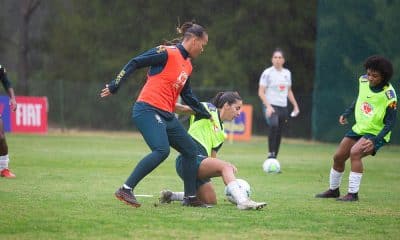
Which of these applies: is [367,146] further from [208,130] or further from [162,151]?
[162,151]

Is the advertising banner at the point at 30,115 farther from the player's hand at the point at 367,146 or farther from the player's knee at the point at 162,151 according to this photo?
the player's knee at the point at 162,151

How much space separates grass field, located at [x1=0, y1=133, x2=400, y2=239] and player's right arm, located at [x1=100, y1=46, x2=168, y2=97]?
1.29 meters

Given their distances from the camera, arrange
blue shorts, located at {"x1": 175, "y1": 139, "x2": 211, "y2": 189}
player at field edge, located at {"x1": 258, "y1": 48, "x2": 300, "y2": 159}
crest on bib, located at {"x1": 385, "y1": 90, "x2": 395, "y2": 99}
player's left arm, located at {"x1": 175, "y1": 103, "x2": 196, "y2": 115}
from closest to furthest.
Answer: blue shorts, located at {"x1": 175, "y1": 139, "x2": 211, "y2": 189} < player's left arm, located at {"x1": 175, "y1": 103, "x2": 196, "y2": 115} < crest on bib, located at {"x1": 385, "y1": 90, "x2": 395, "y2": 99} < player at field edge, located at {"x1": 258, "y1": 48, "x2": 300, "y2": 159}

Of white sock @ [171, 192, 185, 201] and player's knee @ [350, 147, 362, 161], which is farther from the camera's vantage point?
player's knee @ [350, 147, 362, 161]

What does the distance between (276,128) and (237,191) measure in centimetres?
693

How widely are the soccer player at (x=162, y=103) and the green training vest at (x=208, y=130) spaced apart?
12.1 inches

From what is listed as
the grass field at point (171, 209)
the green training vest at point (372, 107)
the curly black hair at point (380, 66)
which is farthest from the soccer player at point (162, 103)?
the green training vest at point (372, 107)

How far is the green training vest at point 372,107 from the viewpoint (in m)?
10.2

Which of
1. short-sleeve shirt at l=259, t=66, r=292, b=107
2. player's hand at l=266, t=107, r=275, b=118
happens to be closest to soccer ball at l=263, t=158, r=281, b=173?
player's hand at l=266, t=107, r=275, b=118

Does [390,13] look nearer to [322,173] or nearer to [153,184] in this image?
[322,173]

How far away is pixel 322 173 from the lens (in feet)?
49.4

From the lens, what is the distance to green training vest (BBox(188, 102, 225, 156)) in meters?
9.20

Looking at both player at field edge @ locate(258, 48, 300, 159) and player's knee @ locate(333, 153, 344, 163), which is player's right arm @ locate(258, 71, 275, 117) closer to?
player at field edge @ locate(258, 48, 300, 159)

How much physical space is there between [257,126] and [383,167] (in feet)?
50.9
